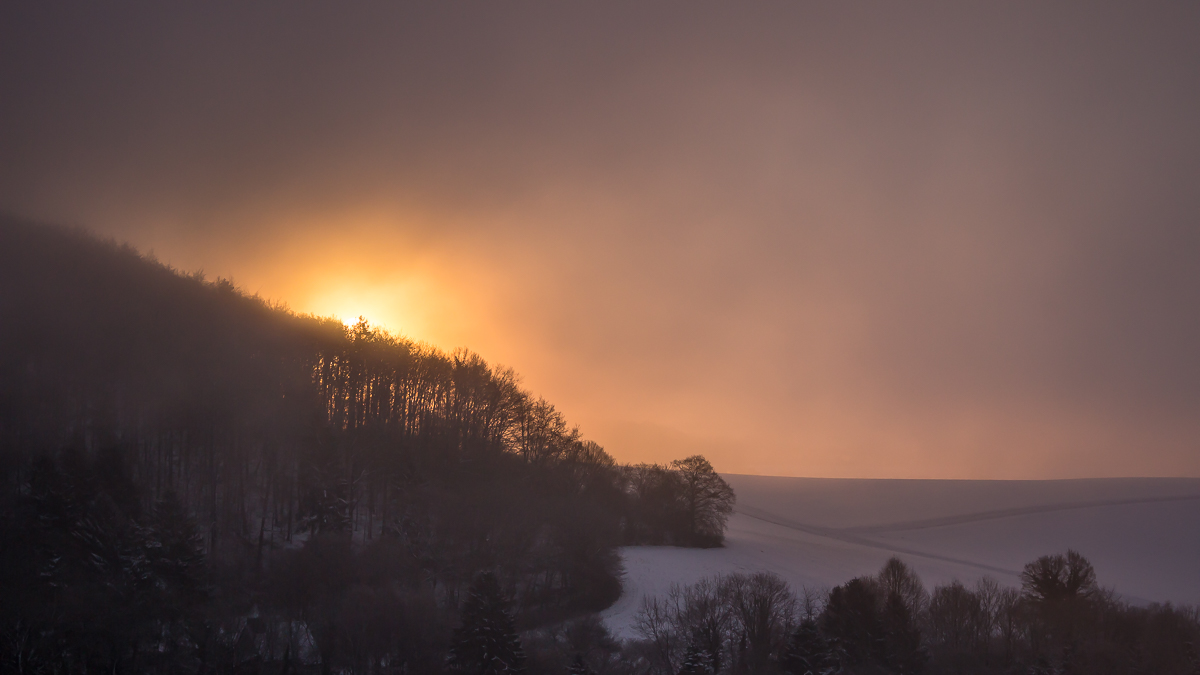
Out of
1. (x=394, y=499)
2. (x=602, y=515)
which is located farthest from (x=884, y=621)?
(x=394, y=499)

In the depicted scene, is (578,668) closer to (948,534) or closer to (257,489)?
(257,489)

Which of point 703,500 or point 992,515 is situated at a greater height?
point 703,500

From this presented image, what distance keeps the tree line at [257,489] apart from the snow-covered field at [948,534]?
9796 millimetres

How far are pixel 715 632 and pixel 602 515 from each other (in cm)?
3421

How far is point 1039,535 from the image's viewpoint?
118 meters

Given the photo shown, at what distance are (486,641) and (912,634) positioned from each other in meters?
28.5

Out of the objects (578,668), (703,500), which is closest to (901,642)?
(578,668)

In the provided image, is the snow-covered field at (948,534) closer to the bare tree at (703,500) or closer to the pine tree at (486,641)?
the bare tree at (703,500)

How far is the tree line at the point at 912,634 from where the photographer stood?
4184cm

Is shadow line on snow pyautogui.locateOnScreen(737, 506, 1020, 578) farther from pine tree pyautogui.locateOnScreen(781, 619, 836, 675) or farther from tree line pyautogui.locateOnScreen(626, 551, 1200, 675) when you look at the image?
pine tree pyautogui.locateOnScreen(781, 619, 836, 675)

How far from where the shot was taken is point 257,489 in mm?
61906

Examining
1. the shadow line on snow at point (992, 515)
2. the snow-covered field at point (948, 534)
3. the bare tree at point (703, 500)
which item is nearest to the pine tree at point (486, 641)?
the snow-covered field at point (948, 534)

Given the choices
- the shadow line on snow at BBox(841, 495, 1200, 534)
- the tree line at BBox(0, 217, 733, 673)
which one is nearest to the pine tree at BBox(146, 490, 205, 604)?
the tree line at BBox(0, 217, 733, 673)

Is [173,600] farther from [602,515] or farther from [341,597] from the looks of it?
[602,515]
